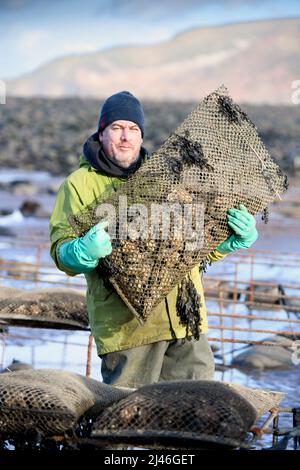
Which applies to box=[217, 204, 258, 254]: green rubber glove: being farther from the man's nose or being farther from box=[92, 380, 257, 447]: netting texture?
box=[92, 380, 257, 447]: netting texture

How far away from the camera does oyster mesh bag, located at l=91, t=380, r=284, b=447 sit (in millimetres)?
3943

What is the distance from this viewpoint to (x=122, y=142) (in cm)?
496

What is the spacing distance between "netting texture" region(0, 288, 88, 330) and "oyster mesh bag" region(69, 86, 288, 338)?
5.99 feet

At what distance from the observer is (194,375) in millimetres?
4977

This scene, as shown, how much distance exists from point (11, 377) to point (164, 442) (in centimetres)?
75

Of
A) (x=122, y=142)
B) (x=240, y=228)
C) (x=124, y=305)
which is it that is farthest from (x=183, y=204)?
(x=124, y=305)

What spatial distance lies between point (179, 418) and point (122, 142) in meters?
1.50

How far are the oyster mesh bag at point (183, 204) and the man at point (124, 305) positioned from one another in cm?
9

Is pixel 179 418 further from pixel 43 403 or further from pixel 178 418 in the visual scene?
pixel 43 403
